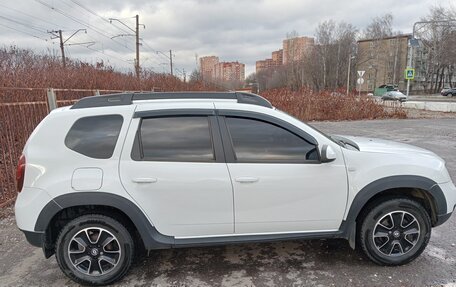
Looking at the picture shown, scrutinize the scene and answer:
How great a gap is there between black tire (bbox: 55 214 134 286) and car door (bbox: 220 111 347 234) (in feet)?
3.55

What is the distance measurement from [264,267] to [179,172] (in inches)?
52.2

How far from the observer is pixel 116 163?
2723 mm

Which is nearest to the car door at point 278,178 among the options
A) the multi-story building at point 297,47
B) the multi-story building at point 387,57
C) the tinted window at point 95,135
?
the tinted window at point 95,135

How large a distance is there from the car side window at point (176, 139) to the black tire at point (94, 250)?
0.72 meters

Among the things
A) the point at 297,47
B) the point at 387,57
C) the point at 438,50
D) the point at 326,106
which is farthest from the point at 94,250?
the point at 387,57

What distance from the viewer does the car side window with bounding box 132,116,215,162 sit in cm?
279

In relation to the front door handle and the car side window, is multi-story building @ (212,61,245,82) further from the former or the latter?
the front door handle

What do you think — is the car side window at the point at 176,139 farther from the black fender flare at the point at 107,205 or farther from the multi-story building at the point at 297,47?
the multi-story building at the point at 297,47

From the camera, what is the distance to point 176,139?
2838 millimetres

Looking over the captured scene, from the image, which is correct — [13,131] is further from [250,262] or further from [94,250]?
[250,262]

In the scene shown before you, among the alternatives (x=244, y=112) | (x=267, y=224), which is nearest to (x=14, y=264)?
(x=267, y=224)

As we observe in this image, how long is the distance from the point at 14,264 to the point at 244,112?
2.89 metres

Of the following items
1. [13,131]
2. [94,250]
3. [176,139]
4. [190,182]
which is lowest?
[94,250]

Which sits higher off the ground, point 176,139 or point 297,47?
point 297,47
